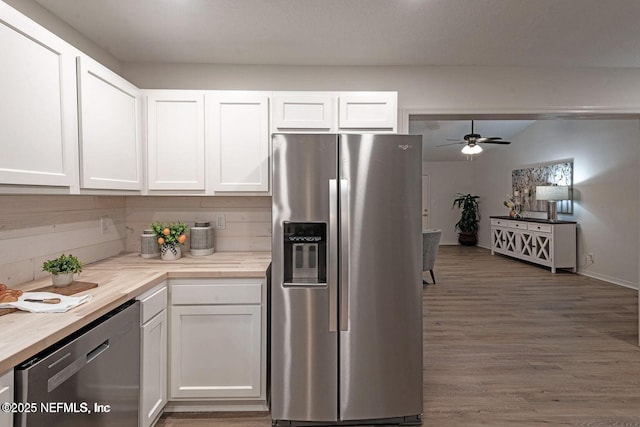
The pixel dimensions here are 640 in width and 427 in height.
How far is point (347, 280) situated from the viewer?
6.71 feet

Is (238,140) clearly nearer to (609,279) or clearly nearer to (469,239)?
(609,279)

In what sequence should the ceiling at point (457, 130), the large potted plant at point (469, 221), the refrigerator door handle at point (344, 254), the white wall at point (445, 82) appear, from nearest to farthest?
the refrigerator door handle at point (344, 254) < the white wall at point (445, 82) < the ceiling at point (457, 130) < the large potted plant at point (469, 221)

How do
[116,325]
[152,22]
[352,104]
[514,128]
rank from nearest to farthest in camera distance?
[116,325] → [152,22] → [352,104] → [514,128]

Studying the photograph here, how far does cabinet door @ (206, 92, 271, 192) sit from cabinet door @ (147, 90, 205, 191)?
0.08 metres

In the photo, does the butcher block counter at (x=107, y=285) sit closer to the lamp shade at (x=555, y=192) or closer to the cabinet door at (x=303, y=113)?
the cabinet door at (x=303, y=113)

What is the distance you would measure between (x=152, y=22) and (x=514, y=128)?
7.51m

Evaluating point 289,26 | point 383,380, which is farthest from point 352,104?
point 383,380

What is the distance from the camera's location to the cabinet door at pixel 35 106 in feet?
4.59

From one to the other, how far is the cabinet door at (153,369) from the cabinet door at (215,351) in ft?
0.22

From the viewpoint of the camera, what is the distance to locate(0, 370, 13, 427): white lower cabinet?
103 cm

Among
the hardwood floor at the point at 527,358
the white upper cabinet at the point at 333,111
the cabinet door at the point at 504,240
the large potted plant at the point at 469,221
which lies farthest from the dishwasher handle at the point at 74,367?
the large potted plant at the point at 469,221

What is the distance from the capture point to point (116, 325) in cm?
159

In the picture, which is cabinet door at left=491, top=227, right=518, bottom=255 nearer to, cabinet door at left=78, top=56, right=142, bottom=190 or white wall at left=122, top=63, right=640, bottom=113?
white wall at left=122, top=63, right=640, bottom=113

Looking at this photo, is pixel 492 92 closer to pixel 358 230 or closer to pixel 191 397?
pixel 358 230
